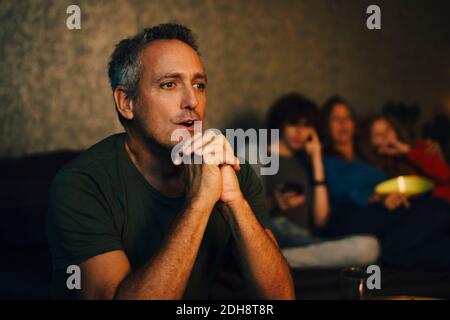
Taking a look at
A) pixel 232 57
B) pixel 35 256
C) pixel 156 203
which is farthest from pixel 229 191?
pixel 232 57

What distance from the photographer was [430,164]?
2.59 metres

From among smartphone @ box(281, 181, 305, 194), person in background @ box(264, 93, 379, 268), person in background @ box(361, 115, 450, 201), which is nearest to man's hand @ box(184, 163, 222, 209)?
person in background @ box(264, 93, 379, 268)

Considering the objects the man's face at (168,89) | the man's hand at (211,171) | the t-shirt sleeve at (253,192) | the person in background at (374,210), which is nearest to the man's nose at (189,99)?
the man's face at (168,89)

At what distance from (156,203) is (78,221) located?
0.19m

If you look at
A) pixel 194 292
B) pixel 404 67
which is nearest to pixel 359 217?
pixel 194 292

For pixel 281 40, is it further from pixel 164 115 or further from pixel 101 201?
pixel 101 201

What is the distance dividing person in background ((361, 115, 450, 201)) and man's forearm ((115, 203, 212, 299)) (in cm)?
181

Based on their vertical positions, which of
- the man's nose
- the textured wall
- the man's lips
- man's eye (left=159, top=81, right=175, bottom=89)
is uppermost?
the textured wall

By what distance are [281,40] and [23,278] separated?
1951mm

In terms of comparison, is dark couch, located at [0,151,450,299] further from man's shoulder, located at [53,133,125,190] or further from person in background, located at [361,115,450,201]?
person in background, located at [361,115,450,201]

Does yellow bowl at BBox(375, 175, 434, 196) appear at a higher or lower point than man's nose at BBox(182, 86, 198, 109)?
lower

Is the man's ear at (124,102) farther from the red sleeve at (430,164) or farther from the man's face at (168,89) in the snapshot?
the red sleeve at (430,164)

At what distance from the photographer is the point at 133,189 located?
1.09m

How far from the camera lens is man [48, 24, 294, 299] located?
3.08 feet
